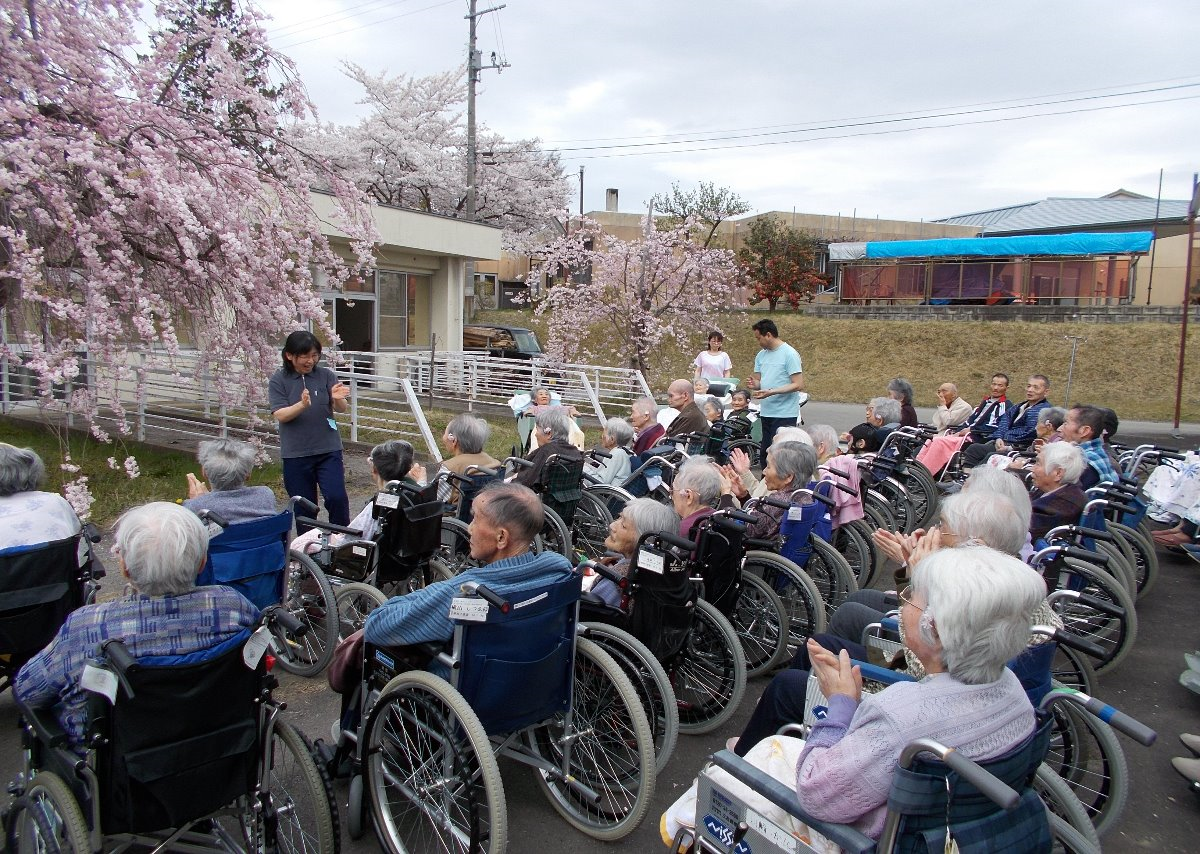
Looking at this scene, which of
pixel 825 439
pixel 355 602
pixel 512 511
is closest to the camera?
pixel 512 511

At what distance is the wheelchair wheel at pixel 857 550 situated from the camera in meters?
4.27

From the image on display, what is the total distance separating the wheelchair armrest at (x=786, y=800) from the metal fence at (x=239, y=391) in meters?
4.72

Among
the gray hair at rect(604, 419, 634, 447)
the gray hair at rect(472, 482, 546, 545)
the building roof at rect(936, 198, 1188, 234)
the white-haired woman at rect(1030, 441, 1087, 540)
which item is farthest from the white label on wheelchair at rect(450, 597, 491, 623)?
the building roof at rect(936, 198, 1188, 234)

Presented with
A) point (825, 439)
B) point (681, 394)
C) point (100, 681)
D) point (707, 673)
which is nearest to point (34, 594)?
point (100, 681)

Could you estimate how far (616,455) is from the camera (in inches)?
200

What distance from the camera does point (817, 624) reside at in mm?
3238

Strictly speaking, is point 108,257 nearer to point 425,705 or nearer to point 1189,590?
point 425,705

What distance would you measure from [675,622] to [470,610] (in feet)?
3.01

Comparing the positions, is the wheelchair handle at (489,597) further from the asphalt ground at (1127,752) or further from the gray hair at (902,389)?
the gray hair at (902,389)

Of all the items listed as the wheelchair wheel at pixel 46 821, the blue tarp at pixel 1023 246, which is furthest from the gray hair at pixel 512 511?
the blue tarp at pixel 1023 246

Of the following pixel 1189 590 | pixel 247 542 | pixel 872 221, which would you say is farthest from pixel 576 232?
pixel 872 221

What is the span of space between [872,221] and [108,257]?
28.7 metres

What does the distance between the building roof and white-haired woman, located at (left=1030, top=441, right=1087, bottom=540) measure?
28.1m

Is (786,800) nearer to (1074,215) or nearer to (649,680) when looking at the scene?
(649,680)
